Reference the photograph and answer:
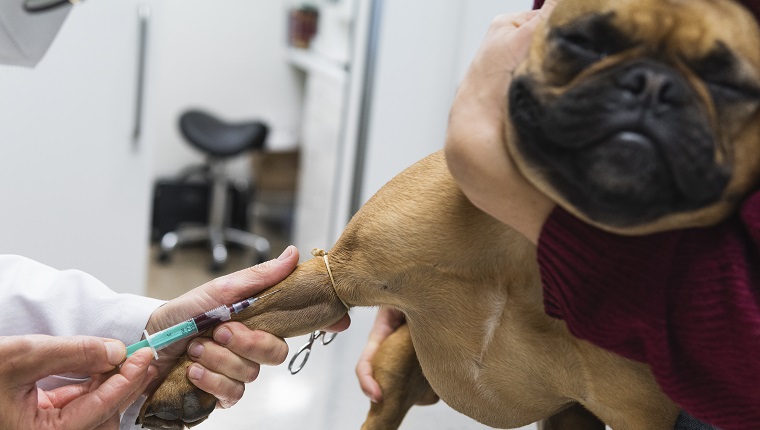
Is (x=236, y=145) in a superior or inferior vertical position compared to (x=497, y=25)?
inferior

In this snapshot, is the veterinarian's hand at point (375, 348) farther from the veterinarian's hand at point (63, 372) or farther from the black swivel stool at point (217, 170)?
the black swivel stool at point (217, 170)

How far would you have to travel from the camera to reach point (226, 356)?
34.4 inches

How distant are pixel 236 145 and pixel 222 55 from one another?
705mm

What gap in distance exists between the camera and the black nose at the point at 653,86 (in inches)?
21.9

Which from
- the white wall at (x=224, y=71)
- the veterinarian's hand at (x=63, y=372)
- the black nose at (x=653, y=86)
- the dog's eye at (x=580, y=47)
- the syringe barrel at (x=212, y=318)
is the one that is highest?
the dog's eye at (x=580, y=47)

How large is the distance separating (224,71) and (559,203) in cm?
381

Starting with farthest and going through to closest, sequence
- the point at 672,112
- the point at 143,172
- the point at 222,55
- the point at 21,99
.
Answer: the point at 222,55
the point at 143,172
the point at 21,99
the point at 672,112

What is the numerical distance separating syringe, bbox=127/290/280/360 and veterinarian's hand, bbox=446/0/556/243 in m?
0.30

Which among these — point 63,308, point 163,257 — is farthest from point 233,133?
point 63,308

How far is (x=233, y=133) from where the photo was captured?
12.7ft

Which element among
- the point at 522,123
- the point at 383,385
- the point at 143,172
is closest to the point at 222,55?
the point at 143,172

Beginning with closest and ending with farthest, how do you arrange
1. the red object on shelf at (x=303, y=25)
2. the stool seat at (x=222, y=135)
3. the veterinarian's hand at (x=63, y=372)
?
the veterinarian's hand at (x=63, y=372)
the stool seat at (x=222, y=135)
the red object on shelf at (x=303, y=25)

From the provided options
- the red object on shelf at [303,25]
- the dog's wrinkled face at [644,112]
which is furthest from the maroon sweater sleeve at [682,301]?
the red object on shelf at [303,25]

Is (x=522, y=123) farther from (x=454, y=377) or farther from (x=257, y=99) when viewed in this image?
(x=257, y=99)
